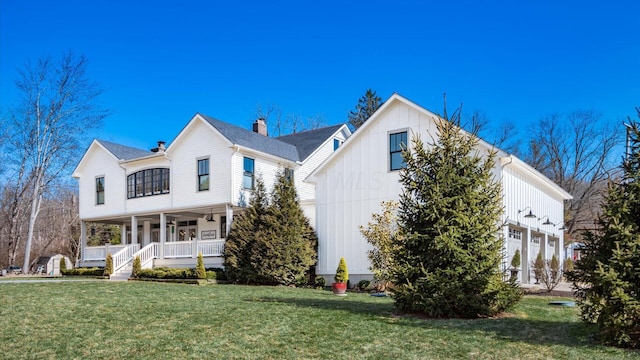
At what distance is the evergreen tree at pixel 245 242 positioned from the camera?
20.7 metres

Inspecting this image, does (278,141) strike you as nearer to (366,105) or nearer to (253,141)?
(253,141)

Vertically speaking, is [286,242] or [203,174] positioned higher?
[203,174]

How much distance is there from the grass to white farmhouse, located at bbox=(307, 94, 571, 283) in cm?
812

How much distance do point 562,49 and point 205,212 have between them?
19.2 metres

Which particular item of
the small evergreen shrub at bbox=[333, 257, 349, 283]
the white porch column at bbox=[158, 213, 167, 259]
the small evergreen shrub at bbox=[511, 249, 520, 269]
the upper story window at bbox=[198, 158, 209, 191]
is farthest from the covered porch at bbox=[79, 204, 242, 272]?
the small evergreen shrub at bbox=[511, 249, 520, 269]

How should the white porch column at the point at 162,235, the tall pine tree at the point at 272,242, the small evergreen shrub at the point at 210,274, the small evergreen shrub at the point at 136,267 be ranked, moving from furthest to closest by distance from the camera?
the white porch column at the point at 162,235
the small evergreen shrub at the point at 136,267
the small evergreen shrub at the point at 210,274
the tall pine tree at the point at 272,242

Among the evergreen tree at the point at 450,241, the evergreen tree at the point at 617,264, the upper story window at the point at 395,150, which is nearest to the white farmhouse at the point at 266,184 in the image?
the upper story window at the point at 395,150

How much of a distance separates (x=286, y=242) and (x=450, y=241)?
11.0m

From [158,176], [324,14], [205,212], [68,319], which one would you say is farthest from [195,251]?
[68,319]

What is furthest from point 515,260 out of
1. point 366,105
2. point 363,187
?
point 366,105

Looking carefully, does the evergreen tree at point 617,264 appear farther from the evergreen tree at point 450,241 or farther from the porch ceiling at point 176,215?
the porch ceiling at point 176,215

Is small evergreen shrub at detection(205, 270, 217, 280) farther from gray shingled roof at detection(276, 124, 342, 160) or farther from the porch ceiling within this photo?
gray shingled roof at detection(276, 124, 342, 160)

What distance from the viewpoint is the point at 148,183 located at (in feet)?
89.5

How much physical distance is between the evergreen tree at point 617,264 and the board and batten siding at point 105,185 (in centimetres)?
2473
